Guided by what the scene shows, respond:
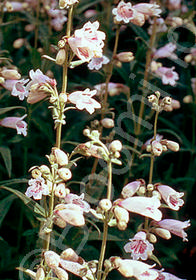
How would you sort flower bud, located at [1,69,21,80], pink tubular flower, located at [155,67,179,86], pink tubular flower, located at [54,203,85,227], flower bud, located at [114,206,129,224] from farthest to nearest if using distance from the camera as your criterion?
1. pink tubular flower, located at [155,67,179,86]
2. flower bud, located at [1,69,21,80]
3. pink tubular flower, located at [54,203,85,227]
4. flower bud, located at [114,206,129,224]

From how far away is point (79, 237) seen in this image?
7.23ft

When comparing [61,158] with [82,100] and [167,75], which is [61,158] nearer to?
[82,100]

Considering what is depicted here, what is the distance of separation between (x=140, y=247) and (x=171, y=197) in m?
0.23

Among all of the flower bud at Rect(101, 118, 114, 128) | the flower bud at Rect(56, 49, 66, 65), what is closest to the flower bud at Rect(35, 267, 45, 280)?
the flower bud at Rect(56, 49, 66, 65)

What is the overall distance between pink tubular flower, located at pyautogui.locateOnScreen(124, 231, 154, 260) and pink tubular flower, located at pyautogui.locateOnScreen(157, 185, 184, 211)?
159 mm

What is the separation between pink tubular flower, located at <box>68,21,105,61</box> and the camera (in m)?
1.57

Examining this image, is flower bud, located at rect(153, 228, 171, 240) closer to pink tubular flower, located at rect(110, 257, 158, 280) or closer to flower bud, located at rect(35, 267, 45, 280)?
pink tubular flower, located at rect(110, 257, 158, 280)

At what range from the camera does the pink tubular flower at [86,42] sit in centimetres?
157

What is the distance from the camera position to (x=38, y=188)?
1.56 metres

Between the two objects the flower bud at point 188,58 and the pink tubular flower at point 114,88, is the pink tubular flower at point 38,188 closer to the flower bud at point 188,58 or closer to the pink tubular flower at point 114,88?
the pink tubular flower at point 114,88

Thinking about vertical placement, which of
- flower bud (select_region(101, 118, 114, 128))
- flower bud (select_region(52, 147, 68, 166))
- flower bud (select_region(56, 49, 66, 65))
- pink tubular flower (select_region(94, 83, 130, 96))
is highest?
flower bud (select_region(56, 49, 66, 65))

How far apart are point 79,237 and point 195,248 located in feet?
2.86

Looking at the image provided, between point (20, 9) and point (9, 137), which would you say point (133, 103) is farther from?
point (20, 9)

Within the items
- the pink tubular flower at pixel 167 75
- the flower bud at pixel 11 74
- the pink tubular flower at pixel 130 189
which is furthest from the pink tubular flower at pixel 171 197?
the pink tubular flower at pixel 167 75
